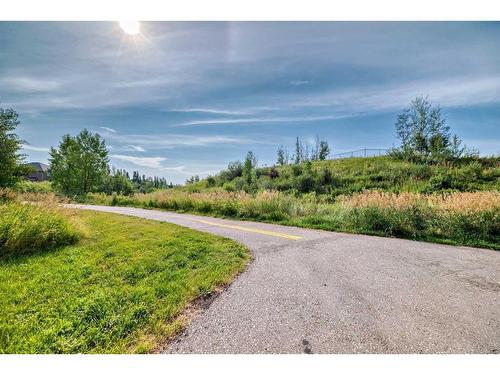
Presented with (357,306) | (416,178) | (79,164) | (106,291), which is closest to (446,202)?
(357,306)

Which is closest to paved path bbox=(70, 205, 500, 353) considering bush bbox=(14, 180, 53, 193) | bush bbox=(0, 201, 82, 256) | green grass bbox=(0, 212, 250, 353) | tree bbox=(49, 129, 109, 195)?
green grass bbox=(0, 212, 250, 353)

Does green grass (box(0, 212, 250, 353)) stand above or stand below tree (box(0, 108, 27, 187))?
below

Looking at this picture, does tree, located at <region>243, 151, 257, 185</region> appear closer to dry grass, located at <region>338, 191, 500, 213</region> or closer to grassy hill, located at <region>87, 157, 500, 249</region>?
grassy hill, located at <region>87, 157, 500, 249</region>

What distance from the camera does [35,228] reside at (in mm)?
6133

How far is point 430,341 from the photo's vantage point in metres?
2.41

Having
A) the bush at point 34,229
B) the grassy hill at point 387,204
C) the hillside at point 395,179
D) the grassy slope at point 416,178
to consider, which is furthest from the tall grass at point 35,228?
the grassy slope at point 416,178

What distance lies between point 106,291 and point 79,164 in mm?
38886

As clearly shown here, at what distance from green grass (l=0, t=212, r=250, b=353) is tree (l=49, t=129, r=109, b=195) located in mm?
34896

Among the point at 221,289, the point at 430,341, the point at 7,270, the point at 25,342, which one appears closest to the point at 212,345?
the point at 221,289

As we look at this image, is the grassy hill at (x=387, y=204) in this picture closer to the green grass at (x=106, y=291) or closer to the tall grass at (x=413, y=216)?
the tall grass at (x=413, y=216)

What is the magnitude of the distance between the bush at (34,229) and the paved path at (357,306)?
5188 mm

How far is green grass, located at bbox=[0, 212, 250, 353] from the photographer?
99.8 inches

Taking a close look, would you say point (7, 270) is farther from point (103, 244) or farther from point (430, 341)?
point (430, 341)
